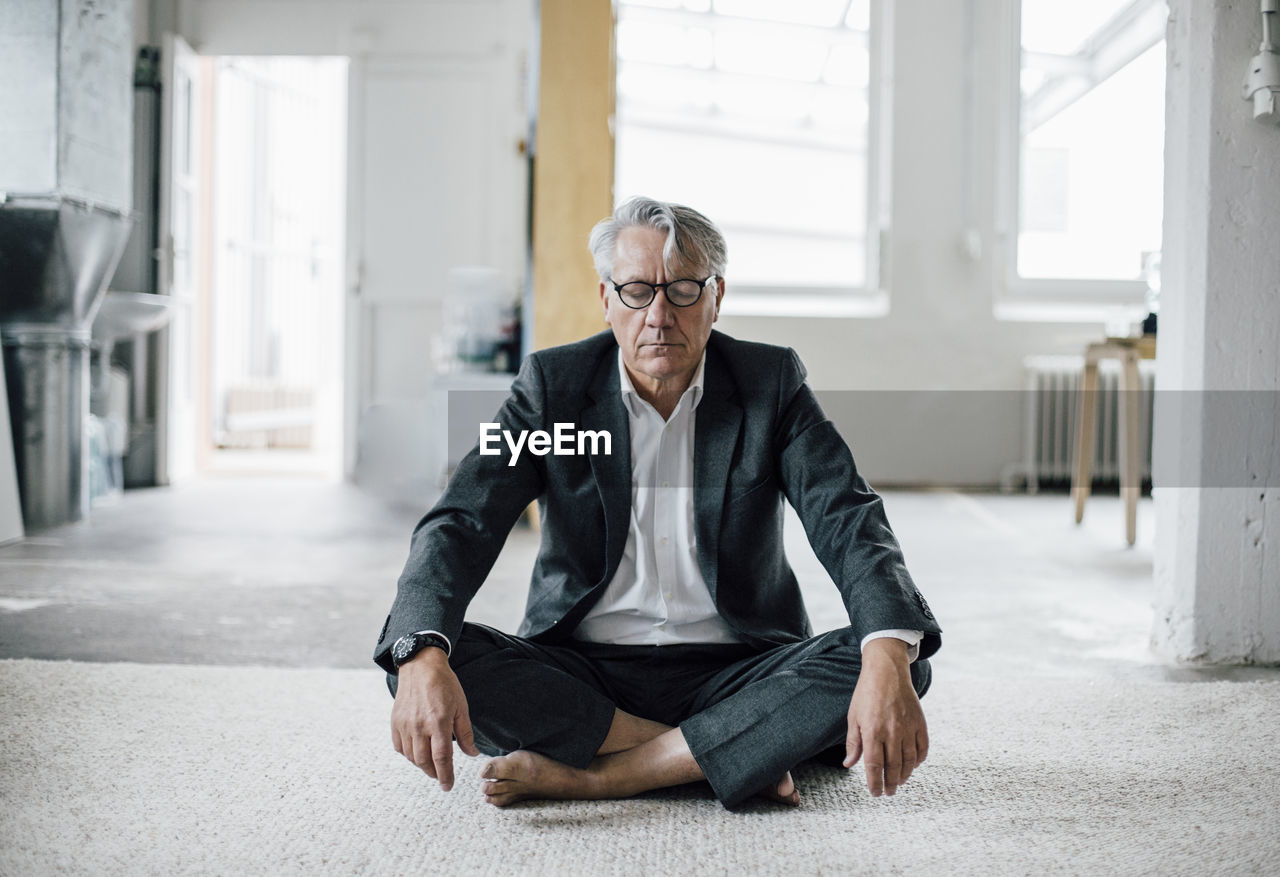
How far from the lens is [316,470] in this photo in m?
6.14

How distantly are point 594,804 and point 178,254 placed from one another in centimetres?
448

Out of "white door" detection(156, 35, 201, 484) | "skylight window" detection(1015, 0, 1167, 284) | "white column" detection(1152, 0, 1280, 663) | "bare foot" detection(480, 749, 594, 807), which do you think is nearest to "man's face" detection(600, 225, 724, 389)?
"bare foot" detection(480, 749, 594, 807)

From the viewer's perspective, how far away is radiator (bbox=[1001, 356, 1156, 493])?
4992mm

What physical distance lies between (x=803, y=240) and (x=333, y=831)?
4.62 m

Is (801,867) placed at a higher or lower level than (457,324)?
lower

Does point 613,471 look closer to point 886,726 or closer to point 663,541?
point 663,541

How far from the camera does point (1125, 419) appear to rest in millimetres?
3738

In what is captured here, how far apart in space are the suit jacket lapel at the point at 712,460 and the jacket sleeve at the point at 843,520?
71mm

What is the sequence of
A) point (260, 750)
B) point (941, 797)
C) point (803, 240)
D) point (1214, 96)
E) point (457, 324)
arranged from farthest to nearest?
point (803, 240)
point (457, 324)
point (1214, 96)
point (260, 750)
point (941, 797)

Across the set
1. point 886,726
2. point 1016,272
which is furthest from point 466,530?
Answer: point 1016,272

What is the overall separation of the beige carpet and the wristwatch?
22cm

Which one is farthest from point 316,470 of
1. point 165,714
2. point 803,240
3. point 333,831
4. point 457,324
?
point 333,831

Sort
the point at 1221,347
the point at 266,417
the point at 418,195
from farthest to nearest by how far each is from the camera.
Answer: the point at 266,417 < the point at 418,195 < the point at 1221,347

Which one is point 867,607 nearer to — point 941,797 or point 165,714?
point 941,797
